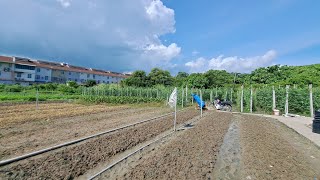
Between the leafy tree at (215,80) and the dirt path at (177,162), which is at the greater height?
the leafy tree at (215,80)

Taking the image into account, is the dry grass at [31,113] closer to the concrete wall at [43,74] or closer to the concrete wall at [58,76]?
the concrete wall at [43,74]

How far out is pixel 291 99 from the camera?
16.8 metres

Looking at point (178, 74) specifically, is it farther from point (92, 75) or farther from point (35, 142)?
point (35, 142)

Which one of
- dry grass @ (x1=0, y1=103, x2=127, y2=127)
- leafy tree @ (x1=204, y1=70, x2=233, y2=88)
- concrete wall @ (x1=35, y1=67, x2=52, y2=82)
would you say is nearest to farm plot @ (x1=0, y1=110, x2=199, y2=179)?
dry grass @ (x1=0, y1=103, x2=127, y2=127)

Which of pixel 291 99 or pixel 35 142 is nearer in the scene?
pixel 35 142

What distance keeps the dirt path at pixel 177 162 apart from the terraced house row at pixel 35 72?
177 feet

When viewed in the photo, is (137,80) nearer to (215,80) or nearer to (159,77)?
(159,77)

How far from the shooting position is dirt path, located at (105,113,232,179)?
14.8 feet

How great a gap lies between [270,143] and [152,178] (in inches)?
193

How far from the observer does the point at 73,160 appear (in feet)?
17.1

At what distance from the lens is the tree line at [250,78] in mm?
29694

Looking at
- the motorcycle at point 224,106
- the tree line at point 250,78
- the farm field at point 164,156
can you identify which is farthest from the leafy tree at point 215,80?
the farm field at point 164,156

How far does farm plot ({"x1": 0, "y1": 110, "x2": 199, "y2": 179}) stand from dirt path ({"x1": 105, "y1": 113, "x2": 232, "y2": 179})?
789 mm

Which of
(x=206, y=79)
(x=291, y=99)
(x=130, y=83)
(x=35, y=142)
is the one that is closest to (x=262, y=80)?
(x=206, y=79)
